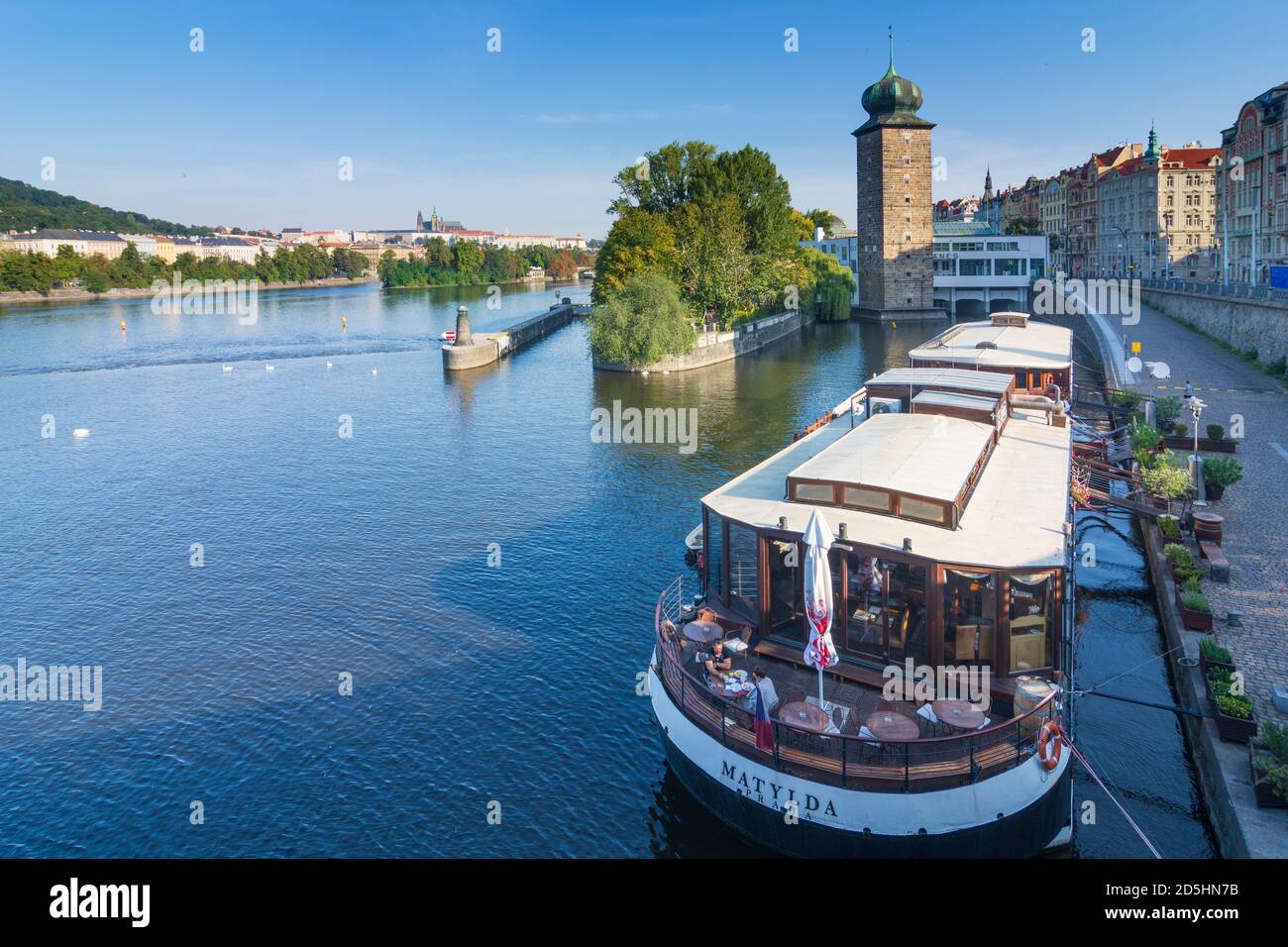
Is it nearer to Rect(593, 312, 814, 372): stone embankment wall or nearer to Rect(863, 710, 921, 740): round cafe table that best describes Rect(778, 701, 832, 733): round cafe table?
Rect(863, 710, 921, 740): round cafe table

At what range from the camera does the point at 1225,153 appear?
80.3 meters

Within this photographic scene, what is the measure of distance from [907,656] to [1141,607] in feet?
38.8

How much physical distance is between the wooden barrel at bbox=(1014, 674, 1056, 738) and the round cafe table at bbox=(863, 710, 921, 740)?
1444mm

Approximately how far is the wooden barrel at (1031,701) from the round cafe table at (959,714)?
57 cm

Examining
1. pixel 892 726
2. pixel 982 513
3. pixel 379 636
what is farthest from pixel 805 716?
pixel 379 636

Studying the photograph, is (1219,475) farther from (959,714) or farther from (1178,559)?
(959,714)

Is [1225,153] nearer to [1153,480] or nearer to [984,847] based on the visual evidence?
[1153,480]

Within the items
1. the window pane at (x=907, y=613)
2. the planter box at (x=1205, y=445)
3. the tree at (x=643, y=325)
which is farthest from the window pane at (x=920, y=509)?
the tree at (x=643, y=325)

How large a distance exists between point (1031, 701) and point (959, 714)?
1010mm

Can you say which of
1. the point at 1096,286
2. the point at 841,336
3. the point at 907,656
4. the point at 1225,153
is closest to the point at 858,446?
the point at 907,656

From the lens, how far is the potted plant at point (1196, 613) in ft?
59.2
